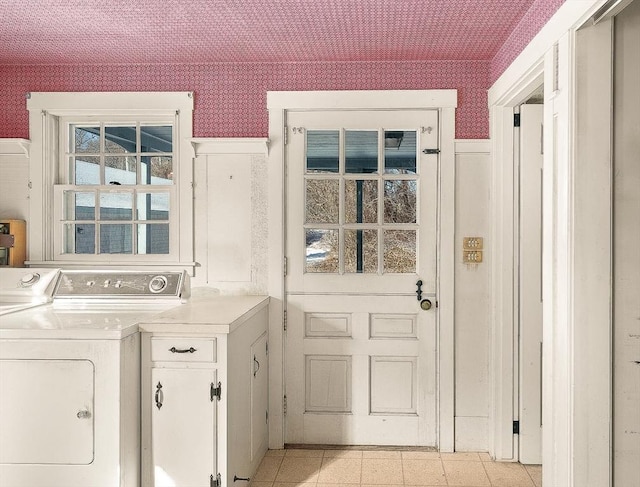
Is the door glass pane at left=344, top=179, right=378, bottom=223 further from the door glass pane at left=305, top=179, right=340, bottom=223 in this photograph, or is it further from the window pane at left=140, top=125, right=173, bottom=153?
the window pane at left=140, top=125, right=173, bottom=153

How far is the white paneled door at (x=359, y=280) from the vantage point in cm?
355

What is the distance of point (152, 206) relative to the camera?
369 cm

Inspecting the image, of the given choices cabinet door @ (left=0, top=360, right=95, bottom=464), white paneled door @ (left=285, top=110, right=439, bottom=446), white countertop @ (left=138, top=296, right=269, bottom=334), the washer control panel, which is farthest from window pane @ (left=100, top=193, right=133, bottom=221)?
cabinet door @ (left=0, top=360, right=95, bottom=464)

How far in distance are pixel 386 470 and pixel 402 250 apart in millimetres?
1298

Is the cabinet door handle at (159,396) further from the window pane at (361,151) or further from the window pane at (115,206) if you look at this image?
the window pane at (361,151)

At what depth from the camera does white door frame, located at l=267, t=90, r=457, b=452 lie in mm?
3492

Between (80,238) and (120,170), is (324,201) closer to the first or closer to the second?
(120,170)

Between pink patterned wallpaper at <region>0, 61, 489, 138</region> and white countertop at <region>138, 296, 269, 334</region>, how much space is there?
1.05 m

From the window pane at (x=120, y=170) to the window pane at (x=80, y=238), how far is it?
335 millimetres

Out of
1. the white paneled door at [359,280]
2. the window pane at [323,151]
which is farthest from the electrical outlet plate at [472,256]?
the window pane at [323,151]

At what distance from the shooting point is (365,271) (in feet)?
11.7

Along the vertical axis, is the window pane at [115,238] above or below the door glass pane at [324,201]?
Answer: below

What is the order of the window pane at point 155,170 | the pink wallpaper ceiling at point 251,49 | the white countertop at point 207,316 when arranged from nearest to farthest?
the white countertop at point 207,316, the pink wallpaper ceiling at point 251,49, the window pane at point 155,170

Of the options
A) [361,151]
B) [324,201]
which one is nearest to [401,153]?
[361,151]
